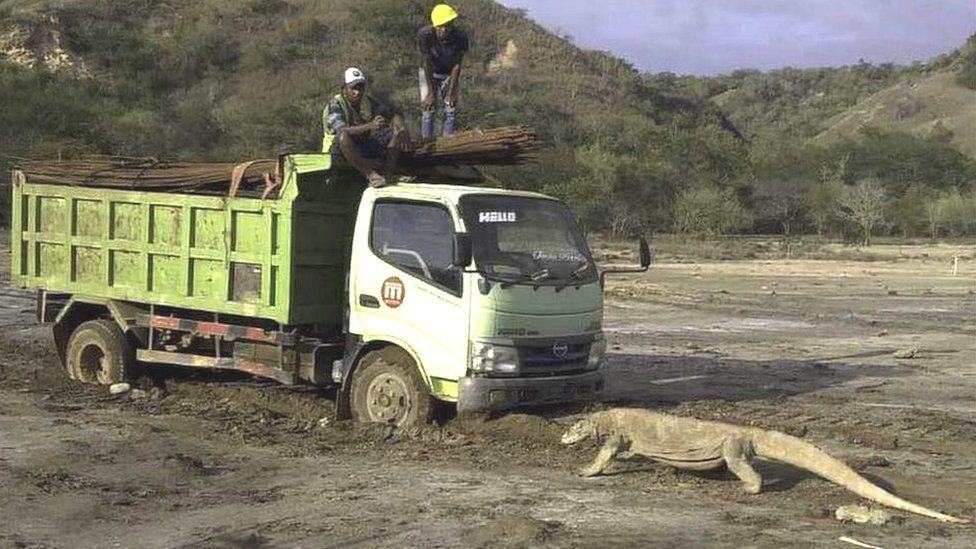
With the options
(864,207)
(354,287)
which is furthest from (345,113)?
(864,207)

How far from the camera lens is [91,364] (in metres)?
12.6

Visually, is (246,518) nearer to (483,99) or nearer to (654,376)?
(654,376)

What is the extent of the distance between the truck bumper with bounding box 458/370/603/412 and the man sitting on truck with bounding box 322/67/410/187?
6.38 feet

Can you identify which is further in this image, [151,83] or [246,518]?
[151,83]

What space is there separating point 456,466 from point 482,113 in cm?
4883

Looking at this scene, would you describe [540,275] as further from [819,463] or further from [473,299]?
[819,463]

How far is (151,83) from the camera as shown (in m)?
66.5

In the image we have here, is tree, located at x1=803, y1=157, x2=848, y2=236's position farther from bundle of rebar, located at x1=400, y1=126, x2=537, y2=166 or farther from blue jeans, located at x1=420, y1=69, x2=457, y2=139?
bundle of rebar, located at x1=400, y1=126, x2=537, y2=166

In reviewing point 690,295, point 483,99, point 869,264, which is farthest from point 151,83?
point 690,295

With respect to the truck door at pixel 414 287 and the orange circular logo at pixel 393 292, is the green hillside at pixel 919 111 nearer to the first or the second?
the truck door at pixel 414 287

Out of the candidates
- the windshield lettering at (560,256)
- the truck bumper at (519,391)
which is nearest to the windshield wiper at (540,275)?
the windshield lettering at (560,256)

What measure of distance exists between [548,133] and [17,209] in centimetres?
5126

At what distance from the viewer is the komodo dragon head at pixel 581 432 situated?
9.27 metres

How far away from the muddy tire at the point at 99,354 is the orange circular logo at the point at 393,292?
334 centimetres
